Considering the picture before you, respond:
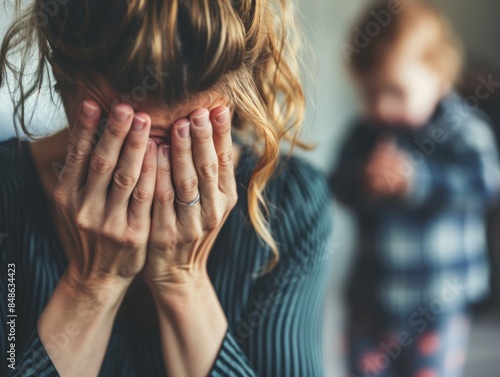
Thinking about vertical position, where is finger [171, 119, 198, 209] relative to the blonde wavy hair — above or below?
below

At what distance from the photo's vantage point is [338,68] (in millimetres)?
822

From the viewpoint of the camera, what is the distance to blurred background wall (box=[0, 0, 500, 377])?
687 mm

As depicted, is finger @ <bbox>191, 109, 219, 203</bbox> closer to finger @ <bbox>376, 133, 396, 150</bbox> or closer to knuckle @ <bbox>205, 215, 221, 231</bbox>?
knuckle @ <bbox>205, 215, 221, 231</bbox>

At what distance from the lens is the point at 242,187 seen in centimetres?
55

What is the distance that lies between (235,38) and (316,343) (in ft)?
0.96

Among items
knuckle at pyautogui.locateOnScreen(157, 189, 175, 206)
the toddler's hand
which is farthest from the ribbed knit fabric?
the toddler's hand

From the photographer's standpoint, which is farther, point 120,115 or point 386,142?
point 386,142

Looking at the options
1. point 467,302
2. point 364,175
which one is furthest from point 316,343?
point 467,302

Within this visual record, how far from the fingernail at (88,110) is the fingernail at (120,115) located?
17 millimetres

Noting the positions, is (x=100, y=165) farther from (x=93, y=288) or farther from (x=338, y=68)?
(x=338, y=68)

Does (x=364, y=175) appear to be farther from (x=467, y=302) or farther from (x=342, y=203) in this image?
(x=467, y=302)

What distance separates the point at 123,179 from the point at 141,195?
0.06 ft

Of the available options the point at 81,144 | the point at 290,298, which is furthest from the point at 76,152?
the point at 290,298

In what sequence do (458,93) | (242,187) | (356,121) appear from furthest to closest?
(458,93) < (356,121) < (242,187)
